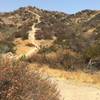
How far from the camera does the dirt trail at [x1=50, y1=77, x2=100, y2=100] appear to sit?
1557cm

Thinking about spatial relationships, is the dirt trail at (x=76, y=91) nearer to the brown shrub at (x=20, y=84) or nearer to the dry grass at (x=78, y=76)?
the dry grass at (x=78, y=76)

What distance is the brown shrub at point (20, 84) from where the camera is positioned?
27.0ft

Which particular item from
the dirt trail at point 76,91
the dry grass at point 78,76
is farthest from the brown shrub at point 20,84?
the dry grass at point 78,76

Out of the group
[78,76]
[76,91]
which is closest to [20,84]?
[76,91]

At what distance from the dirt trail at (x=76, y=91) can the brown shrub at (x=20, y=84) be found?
220 inches

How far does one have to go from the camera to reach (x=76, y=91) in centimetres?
1681

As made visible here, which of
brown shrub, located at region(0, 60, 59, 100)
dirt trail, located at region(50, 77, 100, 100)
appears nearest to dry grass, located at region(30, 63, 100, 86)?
dirt trail, located at region(50, 77, 100, 100)

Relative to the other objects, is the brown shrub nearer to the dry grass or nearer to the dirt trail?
the dirt trail

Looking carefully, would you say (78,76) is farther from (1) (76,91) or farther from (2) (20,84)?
(2) (20,84)

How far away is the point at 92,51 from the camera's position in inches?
1046

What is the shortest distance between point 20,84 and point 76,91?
342 inches

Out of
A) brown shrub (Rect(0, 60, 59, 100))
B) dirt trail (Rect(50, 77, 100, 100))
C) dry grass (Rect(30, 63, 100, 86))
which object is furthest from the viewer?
dry grass (Rect(30, 63, 100, 86))

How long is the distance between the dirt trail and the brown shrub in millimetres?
5580

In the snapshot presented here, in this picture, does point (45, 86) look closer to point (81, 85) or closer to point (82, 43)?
point (81, 85)
